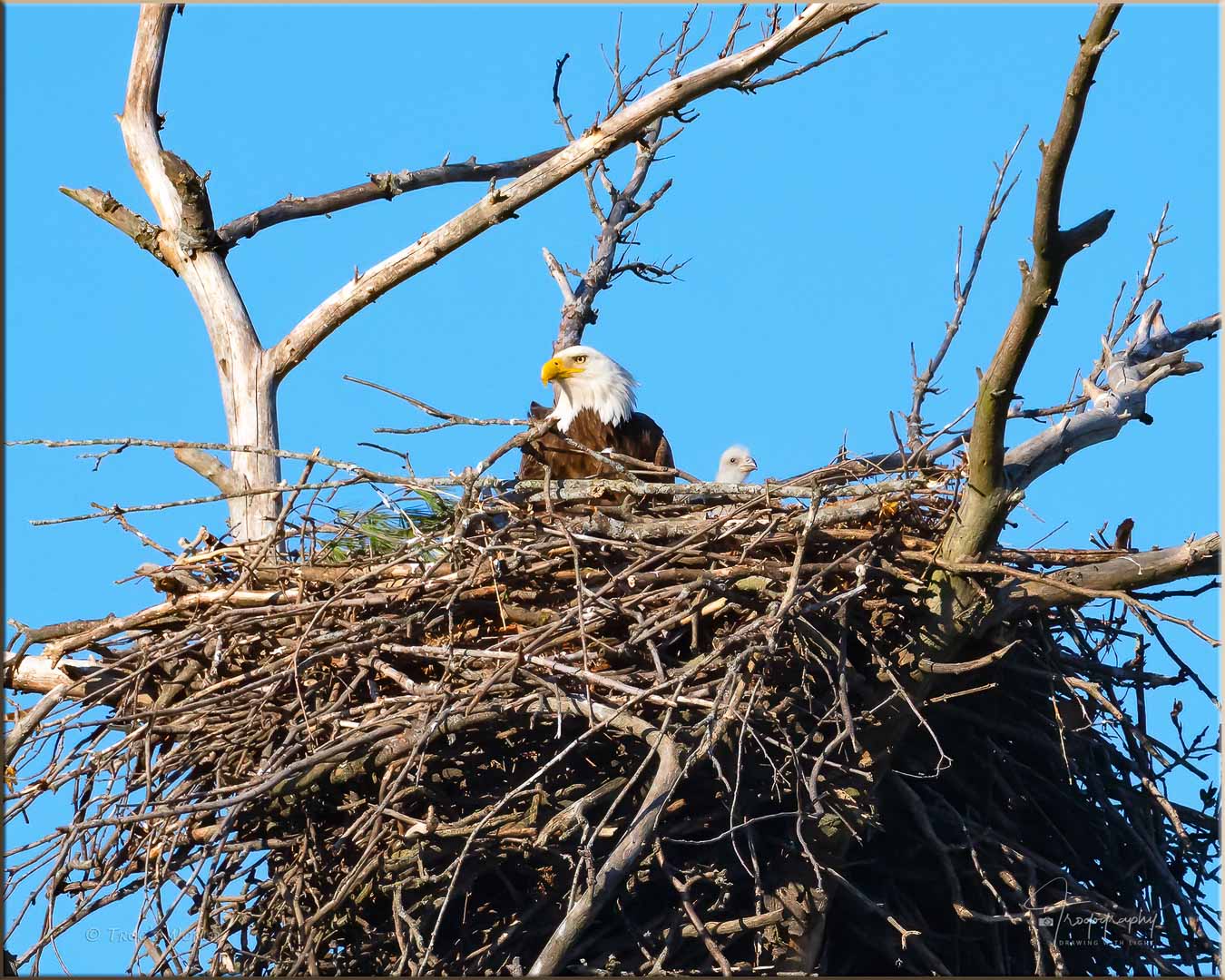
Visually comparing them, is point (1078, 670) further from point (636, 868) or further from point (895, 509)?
point (636, 868)

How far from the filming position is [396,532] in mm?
5688

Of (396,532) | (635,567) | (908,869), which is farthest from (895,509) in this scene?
(396,532)

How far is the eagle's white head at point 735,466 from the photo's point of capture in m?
7.17

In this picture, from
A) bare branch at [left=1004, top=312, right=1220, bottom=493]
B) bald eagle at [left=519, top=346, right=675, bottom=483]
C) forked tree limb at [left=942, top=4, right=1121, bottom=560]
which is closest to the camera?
forked tree limb at [left=942, top=4, right=1121, bottom=560]

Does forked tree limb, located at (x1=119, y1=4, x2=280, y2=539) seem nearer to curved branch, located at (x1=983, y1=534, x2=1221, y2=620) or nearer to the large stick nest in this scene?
the large stick nest

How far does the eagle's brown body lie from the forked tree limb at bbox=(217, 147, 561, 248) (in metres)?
1.21

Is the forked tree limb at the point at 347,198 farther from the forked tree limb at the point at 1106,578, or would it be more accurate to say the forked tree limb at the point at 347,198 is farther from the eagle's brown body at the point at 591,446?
the forked tree limb at the point at 1106,578

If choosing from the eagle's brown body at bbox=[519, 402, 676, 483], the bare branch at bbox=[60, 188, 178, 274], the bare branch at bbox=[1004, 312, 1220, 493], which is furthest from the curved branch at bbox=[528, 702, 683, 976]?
the bare branch at bbox=[60, 188, 178, 274]

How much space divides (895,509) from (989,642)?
24.2 inches

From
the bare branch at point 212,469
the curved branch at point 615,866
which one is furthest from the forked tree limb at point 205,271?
the curved branch at point 615,866

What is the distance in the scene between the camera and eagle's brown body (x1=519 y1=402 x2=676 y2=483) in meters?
6.53

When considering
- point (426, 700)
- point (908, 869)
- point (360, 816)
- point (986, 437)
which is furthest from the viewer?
point (908, 869)

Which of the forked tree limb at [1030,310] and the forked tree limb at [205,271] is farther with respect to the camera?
the forked tree limb at [205,271]

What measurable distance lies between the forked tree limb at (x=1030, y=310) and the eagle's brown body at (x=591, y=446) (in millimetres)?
1925
